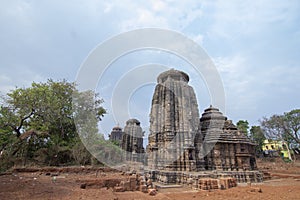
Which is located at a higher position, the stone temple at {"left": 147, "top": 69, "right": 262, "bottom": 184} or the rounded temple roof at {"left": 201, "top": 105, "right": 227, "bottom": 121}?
the rounded temple roof at {"left": 201, "top": 105, "right": 227, "bottom": 121}

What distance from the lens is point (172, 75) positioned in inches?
968

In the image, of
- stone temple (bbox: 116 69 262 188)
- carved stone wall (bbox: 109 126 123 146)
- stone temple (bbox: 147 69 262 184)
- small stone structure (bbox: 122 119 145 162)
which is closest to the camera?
stone temple (bbox: 116 69 262 188)

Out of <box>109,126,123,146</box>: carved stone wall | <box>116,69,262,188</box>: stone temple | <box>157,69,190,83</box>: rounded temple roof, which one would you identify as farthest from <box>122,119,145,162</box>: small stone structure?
<box>109,126,123,146</box>: carved stone wall

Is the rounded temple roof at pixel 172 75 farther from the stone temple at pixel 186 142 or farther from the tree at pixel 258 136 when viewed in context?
the tree at pixel 258 136

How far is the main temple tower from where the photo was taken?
733 inches

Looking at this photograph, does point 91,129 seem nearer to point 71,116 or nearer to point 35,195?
point 71,116

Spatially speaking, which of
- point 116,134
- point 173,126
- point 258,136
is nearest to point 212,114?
point 173,126

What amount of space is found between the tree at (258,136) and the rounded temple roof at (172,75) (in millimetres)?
28969

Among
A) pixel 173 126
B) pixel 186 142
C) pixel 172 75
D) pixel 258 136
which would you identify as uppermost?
pixel 172 75

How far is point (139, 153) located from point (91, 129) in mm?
12203

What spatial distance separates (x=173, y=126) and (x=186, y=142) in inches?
91.9

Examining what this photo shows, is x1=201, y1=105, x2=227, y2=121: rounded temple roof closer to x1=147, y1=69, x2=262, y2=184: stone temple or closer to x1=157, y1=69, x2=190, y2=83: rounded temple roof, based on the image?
x1=147, y1=69, x2=262, y2=184: stone temple

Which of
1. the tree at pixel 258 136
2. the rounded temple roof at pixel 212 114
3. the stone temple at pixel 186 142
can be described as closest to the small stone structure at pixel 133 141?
the stone temple at pixel 186 142

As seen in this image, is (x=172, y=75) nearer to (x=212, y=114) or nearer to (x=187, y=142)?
(x=212, y=114)
